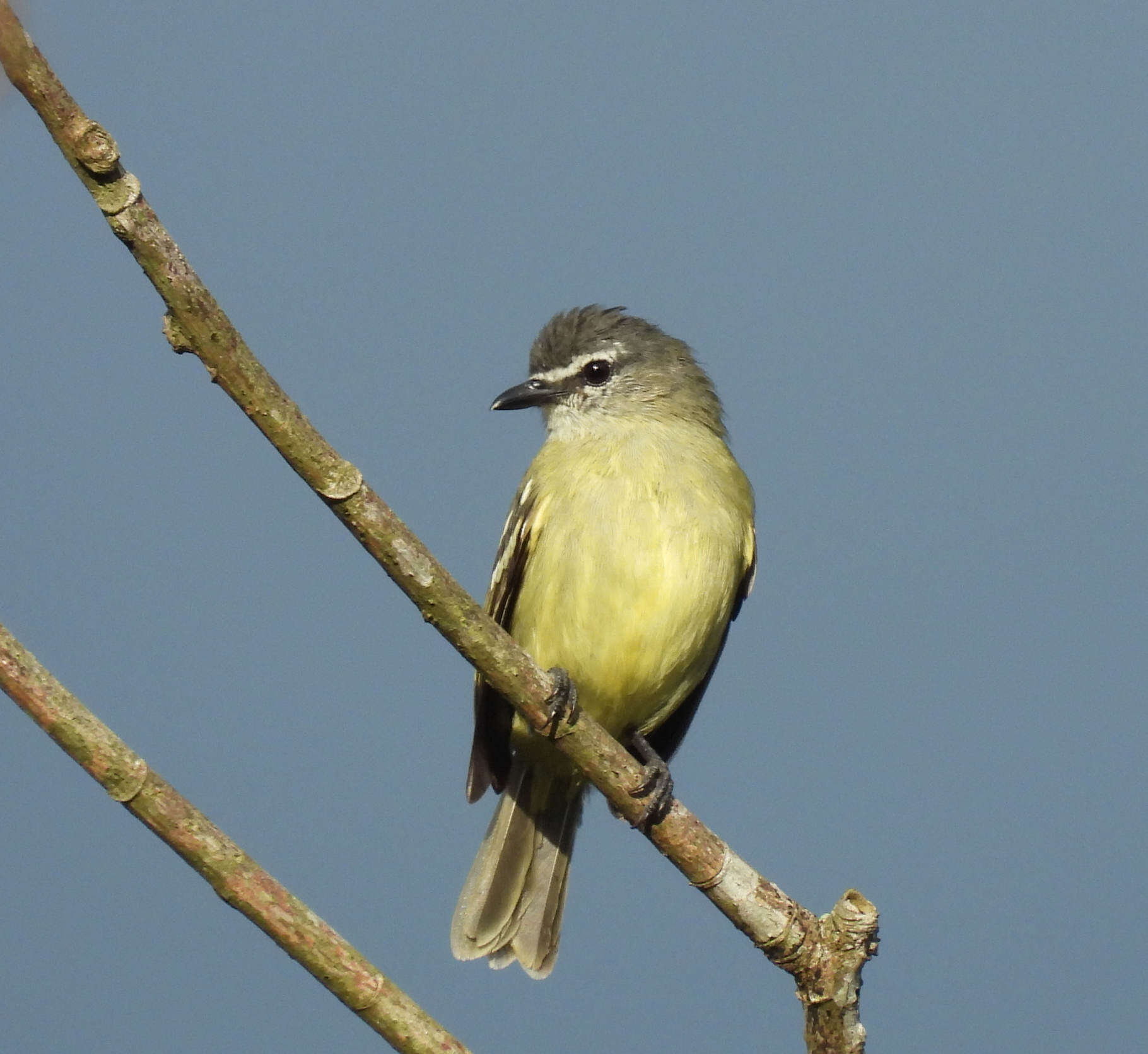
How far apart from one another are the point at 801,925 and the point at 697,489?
1.38 m

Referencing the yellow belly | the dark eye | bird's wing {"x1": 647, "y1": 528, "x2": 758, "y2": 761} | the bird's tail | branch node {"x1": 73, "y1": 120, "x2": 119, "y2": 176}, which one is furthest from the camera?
the dark eye

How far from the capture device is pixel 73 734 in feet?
8.58

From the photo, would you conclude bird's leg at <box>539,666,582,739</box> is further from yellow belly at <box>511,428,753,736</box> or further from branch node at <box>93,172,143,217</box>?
branch node at <box>93,172,143,217</box>

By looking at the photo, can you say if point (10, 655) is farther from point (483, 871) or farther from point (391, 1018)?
point (483, 871)

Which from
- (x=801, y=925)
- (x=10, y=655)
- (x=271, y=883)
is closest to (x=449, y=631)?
(x=271, y=883)

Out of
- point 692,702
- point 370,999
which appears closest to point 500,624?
point 692,702

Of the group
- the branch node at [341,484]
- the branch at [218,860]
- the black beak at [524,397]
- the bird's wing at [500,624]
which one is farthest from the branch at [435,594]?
the black beak at [524,397]

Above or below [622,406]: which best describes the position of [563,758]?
below

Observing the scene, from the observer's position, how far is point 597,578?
3.97 m

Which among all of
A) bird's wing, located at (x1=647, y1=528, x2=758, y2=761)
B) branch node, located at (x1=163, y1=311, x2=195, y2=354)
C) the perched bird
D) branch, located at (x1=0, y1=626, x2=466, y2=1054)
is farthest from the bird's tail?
branch node, located at (x1=163, y1=311, x2=195, y2=354)

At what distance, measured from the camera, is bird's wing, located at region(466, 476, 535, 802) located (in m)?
4.23

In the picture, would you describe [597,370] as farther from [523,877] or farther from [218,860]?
[218,860]

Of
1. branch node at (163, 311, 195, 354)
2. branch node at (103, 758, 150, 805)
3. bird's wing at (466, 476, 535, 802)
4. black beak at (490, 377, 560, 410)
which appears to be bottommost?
branch node at (103, 758, 150, 805)

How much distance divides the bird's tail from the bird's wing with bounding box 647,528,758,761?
1.15 feet
